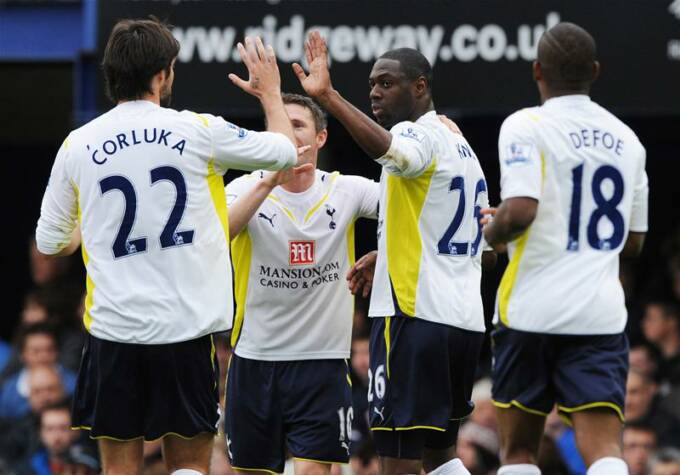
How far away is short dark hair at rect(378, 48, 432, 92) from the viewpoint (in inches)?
264

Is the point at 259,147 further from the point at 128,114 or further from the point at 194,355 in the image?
the point at 194,355

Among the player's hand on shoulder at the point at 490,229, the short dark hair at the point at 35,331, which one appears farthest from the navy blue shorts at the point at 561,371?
the short dark hair at the point at 35,331

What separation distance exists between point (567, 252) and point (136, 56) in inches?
79.8

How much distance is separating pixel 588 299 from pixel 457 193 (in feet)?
3.34

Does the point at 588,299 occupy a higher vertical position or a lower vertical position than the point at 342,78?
lower

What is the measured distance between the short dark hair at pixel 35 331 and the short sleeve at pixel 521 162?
6689mm

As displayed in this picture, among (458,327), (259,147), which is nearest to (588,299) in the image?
(458,327)

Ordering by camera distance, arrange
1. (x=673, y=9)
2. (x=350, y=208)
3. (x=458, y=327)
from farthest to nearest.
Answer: (x=673, y=9)
(x=350, y=208)
(x=458, y=327)

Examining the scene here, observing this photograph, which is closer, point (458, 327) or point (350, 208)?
point (458, 327)

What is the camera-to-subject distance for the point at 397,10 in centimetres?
989

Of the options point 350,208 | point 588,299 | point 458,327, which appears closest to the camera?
point 588,299

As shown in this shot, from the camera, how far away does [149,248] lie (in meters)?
5.96

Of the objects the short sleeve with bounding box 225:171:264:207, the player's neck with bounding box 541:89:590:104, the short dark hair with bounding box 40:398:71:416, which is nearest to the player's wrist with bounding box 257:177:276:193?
the short sleeve with bounding box 225:171:264:207

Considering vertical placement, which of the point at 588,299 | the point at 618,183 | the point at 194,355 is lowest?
the point at 194,355
